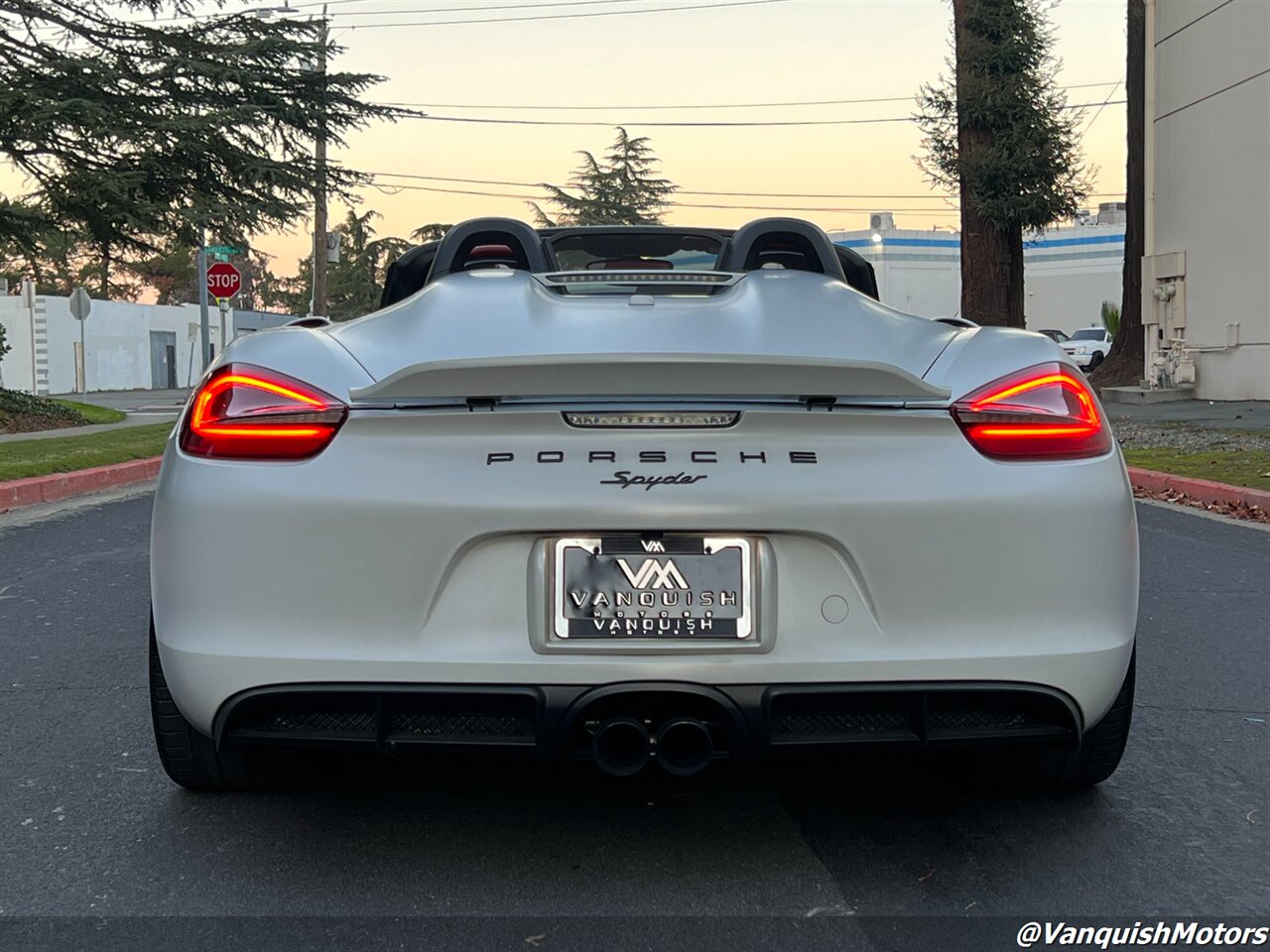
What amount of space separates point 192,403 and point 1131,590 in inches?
73.9

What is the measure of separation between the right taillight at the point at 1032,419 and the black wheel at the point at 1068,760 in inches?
21.1

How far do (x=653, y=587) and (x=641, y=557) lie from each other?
6 cm

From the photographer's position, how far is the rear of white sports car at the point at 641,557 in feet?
8.15

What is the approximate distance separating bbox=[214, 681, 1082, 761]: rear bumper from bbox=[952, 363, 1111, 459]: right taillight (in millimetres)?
446

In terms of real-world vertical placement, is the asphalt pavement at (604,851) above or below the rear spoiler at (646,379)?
below

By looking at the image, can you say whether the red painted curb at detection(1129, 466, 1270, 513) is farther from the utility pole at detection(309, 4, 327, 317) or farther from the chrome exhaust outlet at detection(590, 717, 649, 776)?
the utility pole at detection(309, 4, 327, 317)

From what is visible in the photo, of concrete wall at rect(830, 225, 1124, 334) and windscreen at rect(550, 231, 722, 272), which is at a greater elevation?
concrete wall at rect(830, 225, 1124, 334)

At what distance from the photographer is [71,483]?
1119cm

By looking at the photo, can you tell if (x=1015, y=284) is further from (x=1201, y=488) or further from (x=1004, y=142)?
(x=1201, y=488)

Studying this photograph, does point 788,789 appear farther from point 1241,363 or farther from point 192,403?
point 1241,363

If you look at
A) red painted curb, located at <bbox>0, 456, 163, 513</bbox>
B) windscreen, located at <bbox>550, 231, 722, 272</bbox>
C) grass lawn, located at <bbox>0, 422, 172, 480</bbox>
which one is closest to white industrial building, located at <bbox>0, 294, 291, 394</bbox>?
grass lawn, located at <bbox>0, 422, 172, 480</bbox>

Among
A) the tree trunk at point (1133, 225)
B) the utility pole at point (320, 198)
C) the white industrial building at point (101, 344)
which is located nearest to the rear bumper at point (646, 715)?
the utility pole at point (320, 198)

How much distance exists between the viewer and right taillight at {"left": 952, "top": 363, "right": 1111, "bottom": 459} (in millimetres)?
2631

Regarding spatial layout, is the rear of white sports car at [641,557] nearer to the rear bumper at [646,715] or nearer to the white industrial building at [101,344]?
the rear bumper at [646,715]
